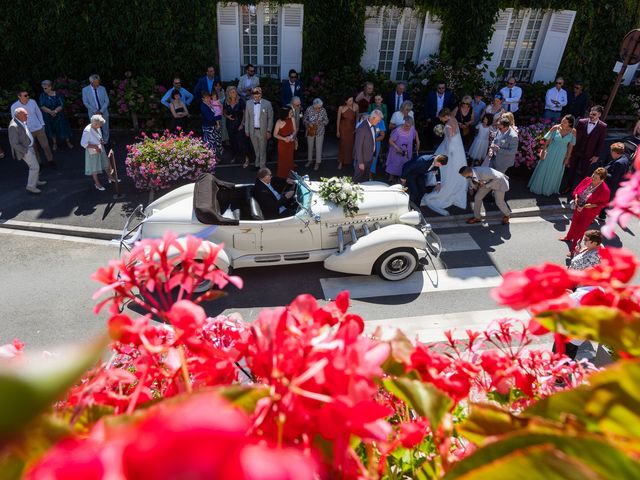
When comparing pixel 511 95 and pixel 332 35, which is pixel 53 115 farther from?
pixel 511 95

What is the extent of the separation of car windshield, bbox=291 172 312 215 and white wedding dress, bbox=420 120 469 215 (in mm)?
3125

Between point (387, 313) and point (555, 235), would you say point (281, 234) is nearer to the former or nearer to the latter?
point (387, 313)

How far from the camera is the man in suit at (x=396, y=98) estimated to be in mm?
12102

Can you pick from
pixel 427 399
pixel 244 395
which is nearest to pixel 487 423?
pixel 427 399

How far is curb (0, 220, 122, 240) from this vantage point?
8.77 metres

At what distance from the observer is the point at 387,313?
278 inches

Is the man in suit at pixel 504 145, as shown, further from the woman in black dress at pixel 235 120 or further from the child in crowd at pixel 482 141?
the woman in black dress at pixel 235 120

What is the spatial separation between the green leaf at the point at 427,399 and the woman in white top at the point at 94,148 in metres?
9.63

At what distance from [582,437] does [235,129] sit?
11503 mm

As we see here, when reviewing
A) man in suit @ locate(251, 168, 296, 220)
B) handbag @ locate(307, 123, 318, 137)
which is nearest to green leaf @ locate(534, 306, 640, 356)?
man in suit @ locate(251, 168, 296, 220)

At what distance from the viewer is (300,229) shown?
23.8 feet

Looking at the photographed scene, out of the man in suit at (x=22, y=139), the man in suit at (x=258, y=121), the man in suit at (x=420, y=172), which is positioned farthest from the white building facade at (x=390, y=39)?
the man in suit at (x=420, y=172)

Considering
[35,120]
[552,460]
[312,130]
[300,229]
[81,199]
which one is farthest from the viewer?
[312,130]

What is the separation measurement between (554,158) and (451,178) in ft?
7.79
